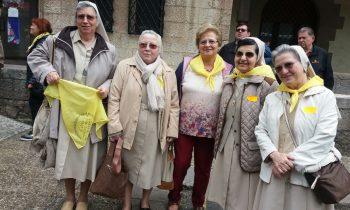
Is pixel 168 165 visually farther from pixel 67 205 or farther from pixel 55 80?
pixel 55 80

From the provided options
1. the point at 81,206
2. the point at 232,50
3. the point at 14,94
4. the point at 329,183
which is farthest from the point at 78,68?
the point at 14,94

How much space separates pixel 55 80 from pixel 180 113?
1.09 metres

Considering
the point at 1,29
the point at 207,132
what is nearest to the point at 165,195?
the point at 207,132

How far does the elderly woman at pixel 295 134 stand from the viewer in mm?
2387

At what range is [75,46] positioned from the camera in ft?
10.2

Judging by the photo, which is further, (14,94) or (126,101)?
(14,94)

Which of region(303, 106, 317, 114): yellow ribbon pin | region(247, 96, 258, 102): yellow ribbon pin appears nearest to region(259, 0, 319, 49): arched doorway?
region(247, 96, 258, 102): yellow ribbon pin

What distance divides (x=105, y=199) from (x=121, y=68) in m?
1.41

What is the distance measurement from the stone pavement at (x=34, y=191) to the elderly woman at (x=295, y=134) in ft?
4.41

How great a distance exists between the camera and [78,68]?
10.1 ft

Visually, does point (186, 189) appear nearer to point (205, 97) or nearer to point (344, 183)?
point (205, 97)

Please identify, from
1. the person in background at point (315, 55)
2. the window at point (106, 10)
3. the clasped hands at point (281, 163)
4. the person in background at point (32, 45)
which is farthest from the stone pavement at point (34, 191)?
the window at point (106, 10)

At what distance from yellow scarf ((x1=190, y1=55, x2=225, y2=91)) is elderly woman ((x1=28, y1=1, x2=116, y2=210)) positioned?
707mm

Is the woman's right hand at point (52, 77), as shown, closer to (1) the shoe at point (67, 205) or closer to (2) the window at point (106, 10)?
(1) the shoe at point (67, 205)
